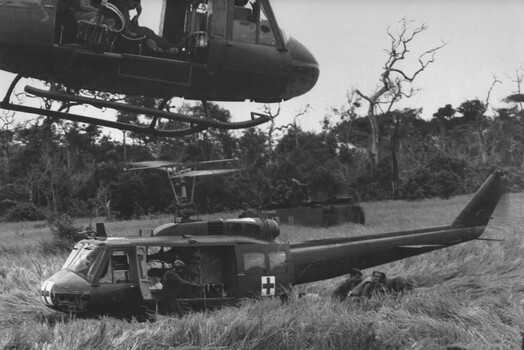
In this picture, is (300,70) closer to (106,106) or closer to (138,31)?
(138,31)

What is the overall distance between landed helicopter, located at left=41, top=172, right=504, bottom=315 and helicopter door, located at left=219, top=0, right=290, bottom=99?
3098 millimetres

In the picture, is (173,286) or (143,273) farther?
(143,273)

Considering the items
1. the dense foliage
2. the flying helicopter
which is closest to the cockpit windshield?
the flying helicopter

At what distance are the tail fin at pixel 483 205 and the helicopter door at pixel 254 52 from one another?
7.19 m

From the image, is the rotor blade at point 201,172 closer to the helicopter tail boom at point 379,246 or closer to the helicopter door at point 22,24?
the helicopter tail boom at point 379,246

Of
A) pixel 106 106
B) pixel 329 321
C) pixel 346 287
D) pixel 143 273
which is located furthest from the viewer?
pixel 346 287

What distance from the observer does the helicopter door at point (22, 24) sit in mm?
7922

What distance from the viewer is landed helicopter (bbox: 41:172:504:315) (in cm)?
1049

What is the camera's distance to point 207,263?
11.5 metres

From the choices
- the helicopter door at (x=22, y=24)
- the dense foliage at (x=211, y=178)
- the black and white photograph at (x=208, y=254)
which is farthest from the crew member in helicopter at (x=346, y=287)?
the dense foliage at (x=211, y=178)

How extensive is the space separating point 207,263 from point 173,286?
3.21 feet

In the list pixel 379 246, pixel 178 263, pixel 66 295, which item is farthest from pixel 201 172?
pixel 379 246

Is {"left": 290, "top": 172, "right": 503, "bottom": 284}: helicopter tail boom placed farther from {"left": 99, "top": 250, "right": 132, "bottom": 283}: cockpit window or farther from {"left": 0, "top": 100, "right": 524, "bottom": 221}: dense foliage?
{"left": 0, "top": 100, "right": 524, "bottom": 221}: dense foliage

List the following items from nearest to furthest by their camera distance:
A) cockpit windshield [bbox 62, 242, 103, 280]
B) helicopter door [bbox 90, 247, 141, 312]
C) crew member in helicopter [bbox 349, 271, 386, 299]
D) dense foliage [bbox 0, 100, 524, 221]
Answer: helicopter door [bbox 90, 247, 141, 312] → cockpit windshield [bbox 62, 242, 103, 280] → crew member in helicopter [bbox 349, 271, 386, 299] → dense foliage [bbox 0, 100, 524, 221]
